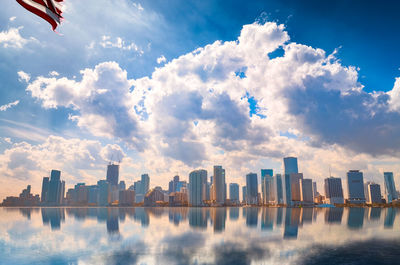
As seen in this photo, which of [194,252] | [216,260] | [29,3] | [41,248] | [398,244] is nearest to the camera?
[29,3]

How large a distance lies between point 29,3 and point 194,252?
46.1 meters

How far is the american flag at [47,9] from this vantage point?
20.4 meters

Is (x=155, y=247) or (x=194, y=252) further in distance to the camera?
(x=155, y=247)

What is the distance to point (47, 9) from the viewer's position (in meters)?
21.2

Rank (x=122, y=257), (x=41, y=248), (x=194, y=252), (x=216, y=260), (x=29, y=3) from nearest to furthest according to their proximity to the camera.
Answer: (x=29, y=3) → (x=216, y=260) → (x=122, y=257) → (x=194, y=252) → (x=41, y=248)

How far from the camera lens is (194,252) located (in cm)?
4872

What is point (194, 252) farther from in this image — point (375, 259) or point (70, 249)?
point (375, 259)

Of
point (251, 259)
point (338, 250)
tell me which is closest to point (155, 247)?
point (251, 259)

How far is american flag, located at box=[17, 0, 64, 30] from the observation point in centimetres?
2040

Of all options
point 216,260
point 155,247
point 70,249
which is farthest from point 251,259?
point 70,249

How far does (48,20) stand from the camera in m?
21.4

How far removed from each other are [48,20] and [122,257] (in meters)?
40.0

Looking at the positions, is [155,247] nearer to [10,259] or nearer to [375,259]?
[10,259]

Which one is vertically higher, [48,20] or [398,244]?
[48,20]
